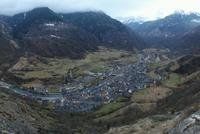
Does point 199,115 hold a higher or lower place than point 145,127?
higher

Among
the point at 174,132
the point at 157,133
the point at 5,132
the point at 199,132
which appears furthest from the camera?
the point at 5,132

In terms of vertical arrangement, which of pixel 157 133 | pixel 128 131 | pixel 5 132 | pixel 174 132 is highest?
pixel 174 132

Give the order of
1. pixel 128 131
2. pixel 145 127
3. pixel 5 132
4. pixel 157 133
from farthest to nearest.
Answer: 1. pixel 5 132
2. pixel 128 131
3. pixel 145 127
4. pixel 157 133

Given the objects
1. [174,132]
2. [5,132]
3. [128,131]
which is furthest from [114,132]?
[174,132]

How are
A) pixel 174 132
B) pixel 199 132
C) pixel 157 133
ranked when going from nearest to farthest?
pixel 199 132, pixel 174 132, pixel 157 133

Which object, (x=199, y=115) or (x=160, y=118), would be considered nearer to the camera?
(x=199, y=115)

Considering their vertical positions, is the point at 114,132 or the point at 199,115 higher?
the point at 199,115

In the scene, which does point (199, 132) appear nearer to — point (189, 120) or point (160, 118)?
point (189, 120)

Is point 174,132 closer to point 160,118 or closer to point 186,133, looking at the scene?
point 186,133

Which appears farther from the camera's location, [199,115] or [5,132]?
[5,132]
